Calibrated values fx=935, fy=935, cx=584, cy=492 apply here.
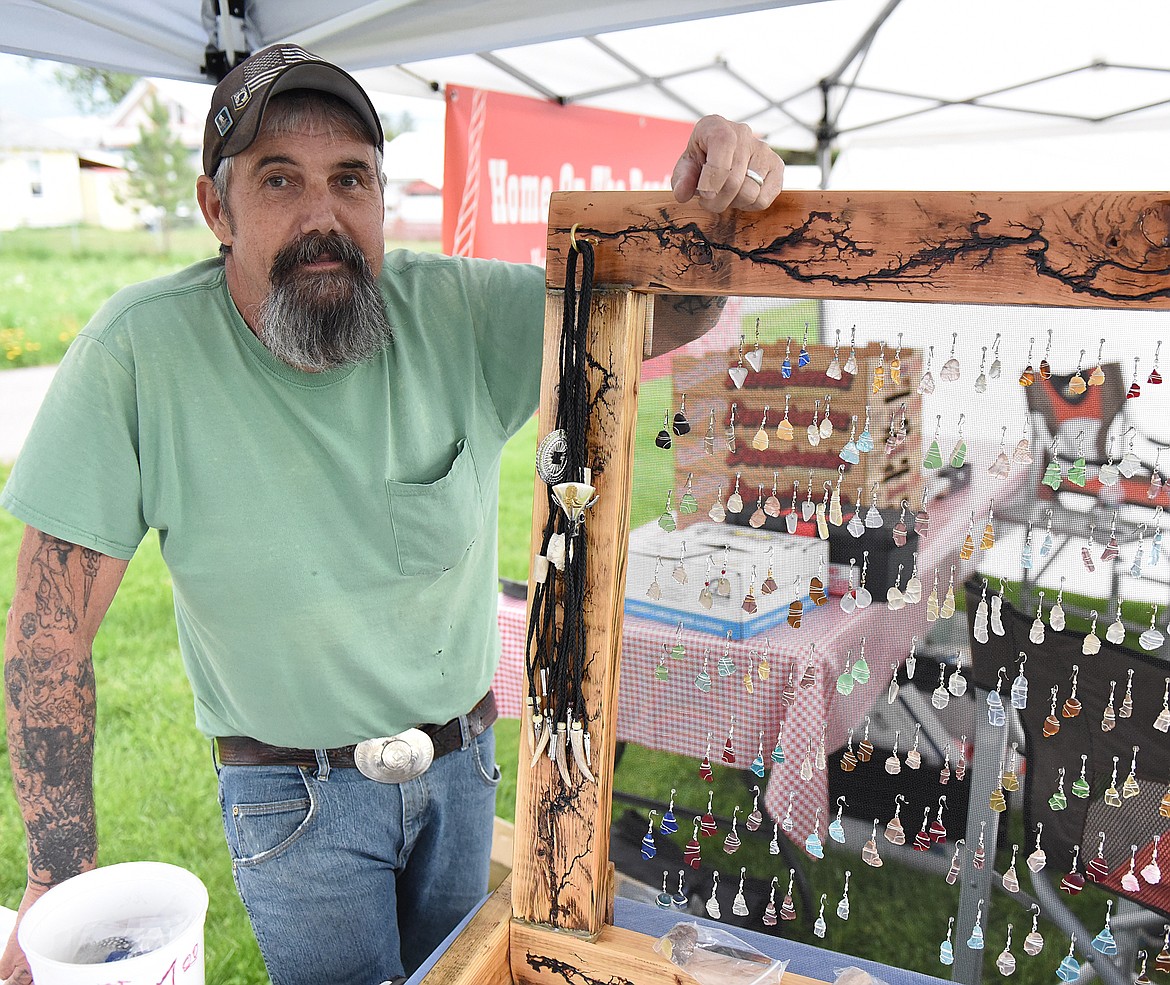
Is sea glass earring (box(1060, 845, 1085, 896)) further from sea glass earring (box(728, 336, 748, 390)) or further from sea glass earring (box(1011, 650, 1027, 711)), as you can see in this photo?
sea glass earring (box(728, 336, 748, 390))

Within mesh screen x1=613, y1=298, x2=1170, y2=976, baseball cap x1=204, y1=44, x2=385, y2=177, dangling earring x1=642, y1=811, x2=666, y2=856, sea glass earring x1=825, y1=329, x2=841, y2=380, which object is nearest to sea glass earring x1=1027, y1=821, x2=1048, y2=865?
mesh screen x1=613, y1=298, x2=1170, y2=976

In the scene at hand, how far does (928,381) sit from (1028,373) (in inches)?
3.7

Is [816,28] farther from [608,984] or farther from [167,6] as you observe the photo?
[608,984]

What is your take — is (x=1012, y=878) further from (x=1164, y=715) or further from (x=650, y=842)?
(x=650, y=842)

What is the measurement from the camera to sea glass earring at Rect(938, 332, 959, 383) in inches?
37.7

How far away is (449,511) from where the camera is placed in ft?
4.54

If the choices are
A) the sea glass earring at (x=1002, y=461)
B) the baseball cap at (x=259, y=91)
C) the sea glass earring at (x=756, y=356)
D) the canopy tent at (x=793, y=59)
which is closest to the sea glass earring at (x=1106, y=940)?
the sea glass earring at (x=1002, y=461)

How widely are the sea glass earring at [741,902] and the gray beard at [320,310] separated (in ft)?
2.83

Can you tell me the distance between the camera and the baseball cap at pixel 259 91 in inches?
50.0

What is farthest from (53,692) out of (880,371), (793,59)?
(793,59)

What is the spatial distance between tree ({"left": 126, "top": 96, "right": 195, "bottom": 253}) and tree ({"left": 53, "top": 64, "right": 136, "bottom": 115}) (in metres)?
0.44

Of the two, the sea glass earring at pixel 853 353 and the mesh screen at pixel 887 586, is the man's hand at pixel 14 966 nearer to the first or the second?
the mesh screen at pixel 887 586

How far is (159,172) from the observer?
11.5 meters

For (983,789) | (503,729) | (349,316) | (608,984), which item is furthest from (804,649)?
(503,729)
